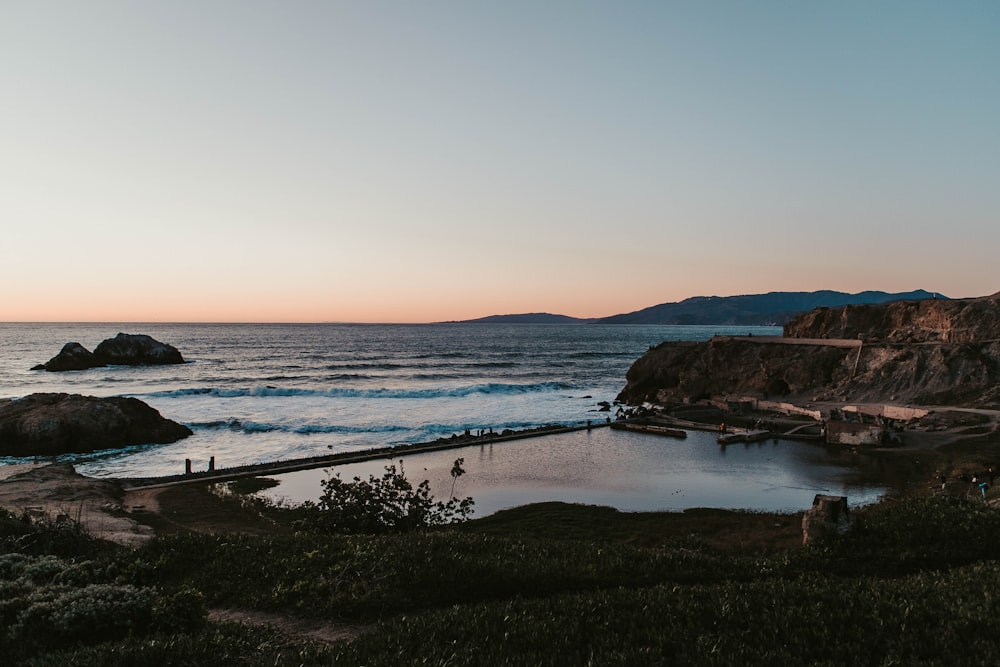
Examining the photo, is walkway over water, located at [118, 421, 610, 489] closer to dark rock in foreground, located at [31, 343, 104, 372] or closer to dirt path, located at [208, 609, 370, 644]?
dirt path, located at [208, 609, 370, 644]

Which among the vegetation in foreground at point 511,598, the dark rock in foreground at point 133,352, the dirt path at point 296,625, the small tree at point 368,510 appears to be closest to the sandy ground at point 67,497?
the small tree at point 368,510

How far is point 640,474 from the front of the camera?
36781 millimetres

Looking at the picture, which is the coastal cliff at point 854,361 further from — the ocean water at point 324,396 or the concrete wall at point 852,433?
the concrete wall at point 852,433

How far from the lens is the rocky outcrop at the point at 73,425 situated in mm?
41906

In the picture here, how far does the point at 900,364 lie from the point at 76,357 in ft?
388

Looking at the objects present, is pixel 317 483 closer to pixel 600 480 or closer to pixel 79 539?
pixel 600 480

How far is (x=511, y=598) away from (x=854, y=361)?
217ft

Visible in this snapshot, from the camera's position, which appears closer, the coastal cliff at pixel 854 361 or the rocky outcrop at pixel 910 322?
the coastal cliff at pixel 854 361

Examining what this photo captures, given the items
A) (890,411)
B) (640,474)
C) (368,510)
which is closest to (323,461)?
(368,510)

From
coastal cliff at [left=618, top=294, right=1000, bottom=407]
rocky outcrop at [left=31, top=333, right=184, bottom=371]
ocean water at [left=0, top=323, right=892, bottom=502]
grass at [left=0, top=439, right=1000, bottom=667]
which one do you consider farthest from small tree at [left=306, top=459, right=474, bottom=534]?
rocky outcrop at [left=31, top=333, right=184, bottom=371]

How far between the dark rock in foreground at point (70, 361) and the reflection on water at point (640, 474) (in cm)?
8793

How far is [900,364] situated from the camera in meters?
58.9

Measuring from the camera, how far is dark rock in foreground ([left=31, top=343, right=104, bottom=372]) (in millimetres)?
101250

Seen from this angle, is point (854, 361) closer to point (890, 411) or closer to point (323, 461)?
point (890, 411)
